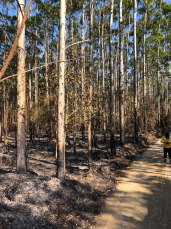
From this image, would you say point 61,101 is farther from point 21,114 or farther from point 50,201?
point 50,201

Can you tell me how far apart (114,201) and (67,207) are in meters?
1.48

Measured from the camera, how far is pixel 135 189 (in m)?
6.15

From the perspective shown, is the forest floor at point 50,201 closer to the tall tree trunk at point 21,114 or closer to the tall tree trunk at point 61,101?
the tall tree trunk at point 21,114

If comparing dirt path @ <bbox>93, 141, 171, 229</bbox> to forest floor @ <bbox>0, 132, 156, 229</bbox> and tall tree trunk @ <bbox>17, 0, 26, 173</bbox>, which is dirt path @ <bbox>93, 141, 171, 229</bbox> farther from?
tall tree trunk @ <bbox>17, 0, 26, 173</bbox>

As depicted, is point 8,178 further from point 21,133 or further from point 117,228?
point 117,228

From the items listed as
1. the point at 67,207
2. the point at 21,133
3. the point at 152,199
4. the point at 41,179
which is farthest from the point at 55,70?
the point at 152,199

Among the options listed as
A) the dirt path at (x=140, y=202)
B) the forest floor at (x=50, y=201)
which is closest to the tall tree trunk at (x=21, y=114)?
the forest floor at (x=50, y=201)

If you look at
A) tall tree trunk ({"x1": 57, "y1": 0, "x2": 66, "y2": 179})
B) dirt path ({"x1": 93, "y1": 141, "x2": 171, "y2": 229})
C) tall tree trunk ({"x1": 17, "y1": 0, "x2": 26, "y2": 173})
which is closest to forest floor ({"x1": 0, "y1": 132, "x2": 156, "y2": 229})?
dirt path ({"x1": 93, "y1": 141, "x2": 171, "y2": 229})

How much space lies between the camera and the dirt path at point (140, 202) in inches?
168

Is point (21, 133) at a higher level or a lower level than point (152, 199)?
higher

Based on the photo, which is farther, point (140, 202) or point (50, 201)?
point (140, 202)

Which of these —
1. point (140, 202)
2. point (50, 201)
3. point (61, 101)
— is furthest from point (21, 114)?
point (140, 202)

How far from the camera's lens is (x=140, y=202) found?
5.23 meters

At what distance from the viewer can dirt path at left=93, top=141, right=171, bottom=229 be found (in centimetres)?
427
